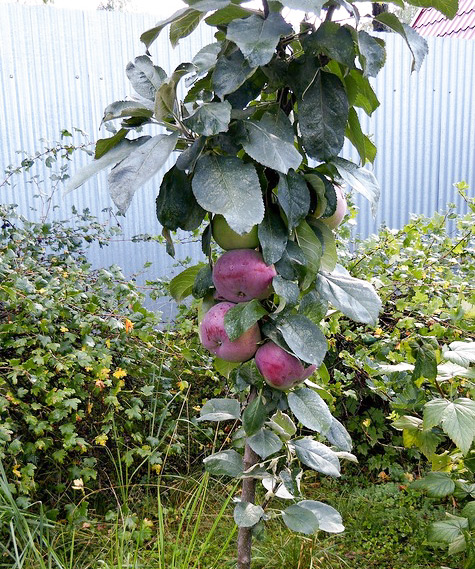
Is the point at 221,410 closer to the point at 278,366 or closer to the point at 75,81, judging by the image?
the point at 278,366

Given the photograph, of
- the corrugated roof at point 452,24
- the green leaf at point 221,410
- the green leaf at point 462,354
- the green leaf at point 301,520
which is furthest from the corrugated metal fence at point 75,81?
the green leaf at point 301,520

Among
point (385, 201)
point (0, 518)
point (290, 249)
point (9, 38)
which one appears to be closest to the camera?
point (290, 249)

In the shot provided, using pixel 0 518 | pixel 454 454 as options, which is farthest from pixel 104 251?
pixel 454 454

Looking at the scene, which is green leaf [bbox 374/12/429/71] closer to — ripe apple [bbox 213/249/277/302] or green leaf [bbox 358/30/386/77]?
green leaf [bbox 358/30/386/77]

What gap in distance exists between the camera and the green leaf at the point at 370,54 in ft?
2.52

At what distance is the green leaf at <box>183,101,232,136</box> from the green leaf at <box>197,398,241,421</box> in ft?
1.96

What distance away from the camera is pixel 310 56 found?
84cm

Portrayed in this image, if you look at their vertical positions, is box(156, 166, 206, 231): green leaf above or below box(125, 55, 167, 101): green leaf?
below

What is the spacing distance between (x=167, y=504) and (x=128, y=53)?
395cm

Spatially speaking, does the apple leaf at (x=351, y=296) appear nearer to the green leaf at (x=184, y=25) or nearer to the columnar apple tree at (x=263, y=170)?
the columnar apple tree at (x=263, y=170)

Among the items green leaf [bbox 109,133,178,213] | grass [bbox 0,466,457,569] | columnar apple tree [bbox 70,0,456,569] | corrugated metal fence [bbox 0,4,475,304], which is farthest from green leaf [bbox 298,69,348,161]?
corrugated metal fence [bbox 0,4,475,304]

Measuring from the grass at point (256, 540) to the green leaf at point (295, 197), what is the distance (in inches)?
46.7

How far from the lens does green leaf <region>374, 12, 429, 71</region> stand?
2.56ft

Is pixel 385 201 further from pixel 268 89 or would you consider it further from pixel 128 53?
pixel 268 89
